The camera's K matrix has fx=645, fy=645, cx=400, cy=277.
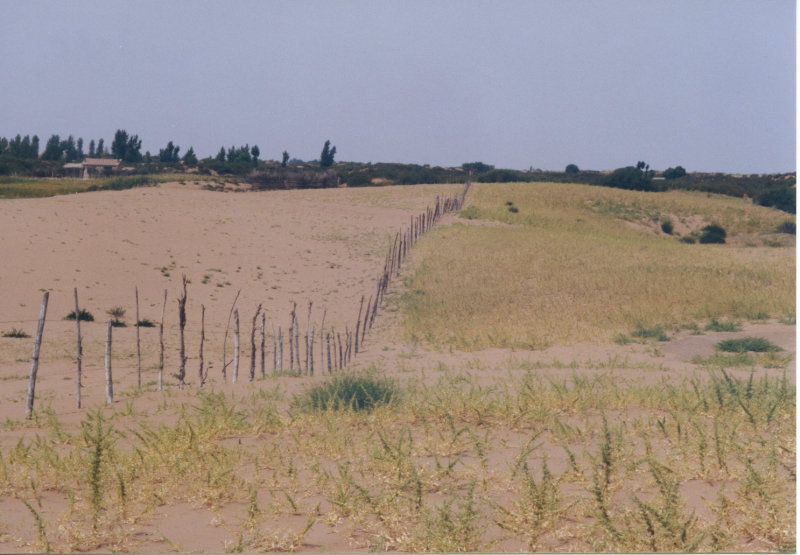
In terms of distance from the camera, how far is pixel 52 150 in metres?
95.1

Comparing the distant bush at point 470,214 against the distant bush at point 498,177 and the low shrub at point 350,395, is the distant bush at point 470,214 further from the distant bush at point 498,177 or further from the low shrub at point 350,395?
the distant bush at point 498,177

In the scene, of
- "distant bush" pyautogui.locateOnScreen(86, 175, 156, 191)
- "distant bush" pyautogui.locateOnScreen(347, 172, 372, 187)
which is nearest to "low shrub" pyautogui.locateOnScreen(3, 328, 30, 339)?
"distant bush" pyautogui.locateOnScreen(86, 175, 156, 191)

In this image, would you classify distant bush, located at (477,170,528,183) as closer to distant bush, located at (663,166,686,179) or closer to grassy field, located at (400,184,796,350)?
grassy field, located at (400,184,796,350)

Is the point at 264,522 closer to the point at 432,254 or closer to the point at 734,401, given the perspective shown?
the point at 734,401

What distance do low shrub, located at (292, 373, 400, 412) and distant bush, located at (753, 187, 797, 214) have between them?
51646mm

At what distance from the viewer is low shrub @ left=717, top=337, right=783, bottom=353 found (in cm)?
1322

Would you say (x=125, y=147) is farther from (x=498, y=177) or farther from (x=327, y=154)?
(x=498, y=177)

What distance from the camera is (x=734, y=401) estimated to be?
7008 millimetres

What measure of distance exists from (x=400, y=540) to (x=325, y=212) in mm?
39198

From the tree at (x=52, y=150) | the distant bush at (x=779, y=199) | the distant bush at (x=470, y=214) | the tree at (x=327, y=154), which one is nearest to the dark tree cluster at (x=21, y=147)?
the tree at (x=52, y=150)

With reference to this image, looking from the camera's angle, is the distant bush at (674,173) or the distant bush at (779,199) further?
the distant bush at (674,173)

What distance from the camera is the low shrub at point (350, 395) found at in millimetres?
7492

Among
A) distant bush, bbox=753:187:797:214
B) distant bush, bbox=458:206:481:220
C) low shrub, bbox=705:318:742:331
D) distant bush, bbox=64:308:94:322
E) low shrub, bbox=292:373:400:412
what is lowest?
distant bush, bbox=64:308:94:322

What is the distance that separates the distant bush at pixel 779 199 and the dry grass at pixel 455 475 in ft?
169
